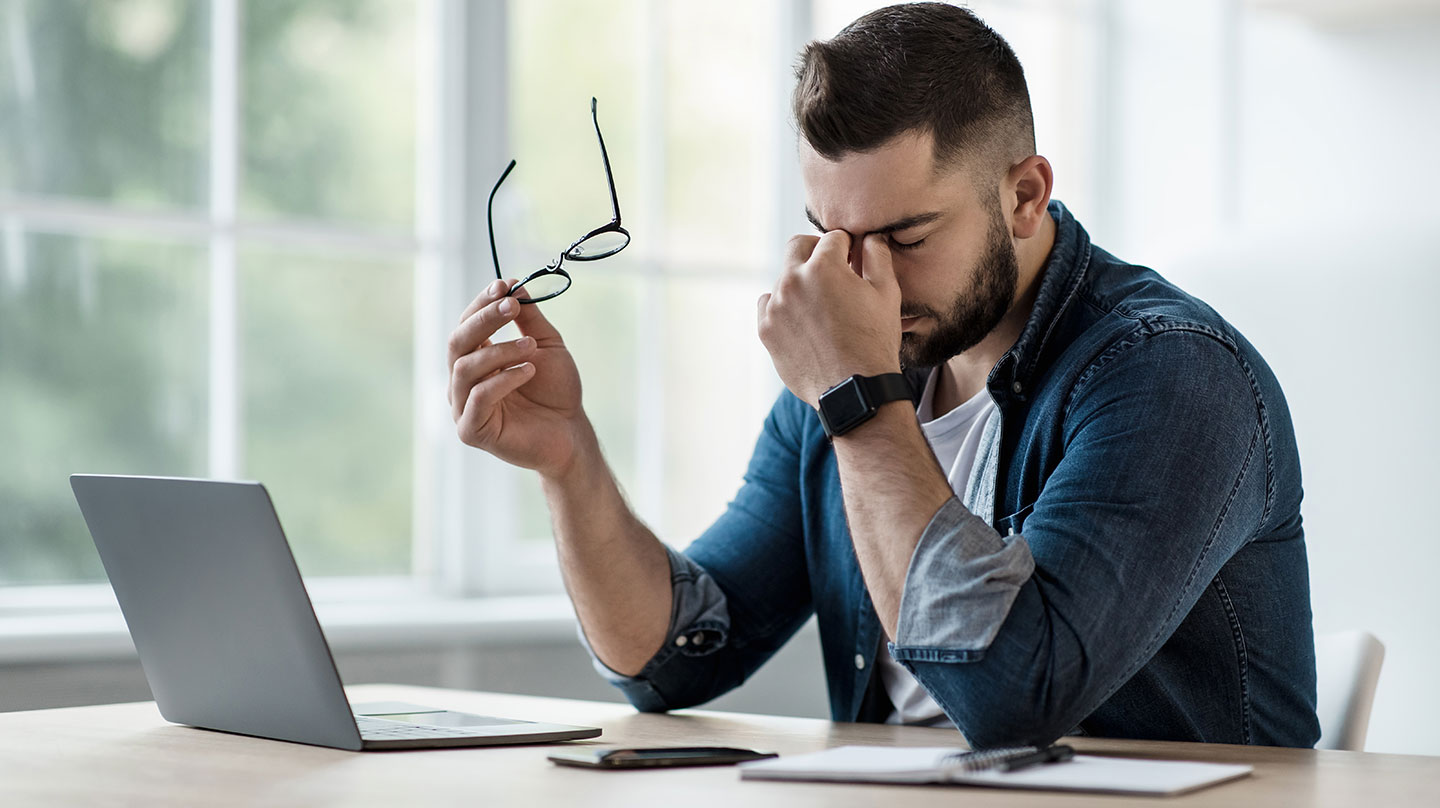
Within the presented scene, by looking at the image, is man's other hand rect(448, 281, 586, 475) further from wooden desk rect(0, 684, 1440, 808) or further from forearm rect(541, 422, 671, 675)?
wooden desk rect(0, 684, 1440, 808)

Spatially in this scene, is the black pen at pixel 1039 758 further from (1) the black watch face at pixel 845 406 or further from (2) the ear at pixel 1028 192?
(2) the ear at pixel 1028 192

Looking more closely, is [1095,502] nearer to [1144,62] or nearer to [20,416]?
[20,416]

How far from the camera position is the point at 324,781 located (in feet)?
3.01

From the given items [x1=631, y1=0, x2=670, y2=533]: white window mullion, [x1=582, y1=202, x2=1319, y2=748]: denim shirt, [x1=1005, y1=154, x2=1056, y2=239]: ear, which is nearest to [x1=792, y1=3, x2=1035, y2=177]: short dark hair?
[x1=1005, y1=154, x2=1056, y2=239]: ear

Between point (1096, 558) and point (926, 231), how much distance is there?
0.40m

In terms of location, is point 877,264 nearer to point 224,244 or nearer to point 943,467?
point 943,467

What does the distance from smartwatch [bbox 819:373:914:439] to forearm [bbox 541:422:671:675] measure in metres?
0.37

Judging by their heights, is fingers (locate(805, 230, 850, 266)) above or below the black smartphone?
above

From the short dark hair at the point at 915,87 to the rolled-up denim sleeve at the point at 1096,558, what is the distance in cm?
30

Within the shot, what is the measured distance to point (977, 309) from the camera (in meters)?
1.40

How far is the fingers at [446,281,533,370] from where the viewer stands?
4.35 feet

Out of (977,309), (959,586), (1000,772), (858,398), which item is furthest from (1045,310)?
(1000,772)

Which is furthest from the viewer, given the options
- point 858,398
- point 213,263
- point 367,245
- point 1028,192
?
point 367,245

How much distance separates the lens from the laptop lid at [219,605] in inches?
39.7
